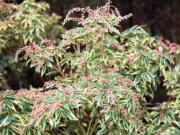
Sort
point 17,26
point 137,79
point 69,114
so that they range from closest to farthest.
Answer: point 69,114 < point 137,79 < point 17,26

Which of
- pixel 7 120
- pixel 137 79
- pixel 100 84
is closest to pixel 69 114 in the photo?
pixel 100 84

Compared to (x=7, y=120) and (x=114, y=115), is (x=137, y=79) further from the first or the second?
(x=7, y=120)

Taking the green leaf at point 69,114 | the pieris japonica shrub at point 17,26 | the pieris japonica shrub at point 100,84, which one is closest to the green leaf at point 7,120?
the pieris japonica shrub at point 100,84

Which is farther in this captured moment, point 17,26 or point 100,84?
point 17,26

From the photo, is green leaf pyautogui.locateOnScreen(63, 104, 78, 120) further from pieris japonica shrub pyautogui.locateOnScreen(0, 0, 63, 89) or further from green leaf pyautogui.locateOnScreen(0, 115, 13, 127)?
pieris japonica shrub pyautogui.locateOnScreen(0, 0, 63, 89)

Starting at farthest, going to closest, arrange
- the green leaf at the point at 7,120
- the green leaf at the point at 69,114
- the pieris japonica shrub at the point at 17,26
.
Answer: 1. the pieris japonica shrub at the point at 17,26
2. the green leaf at the point at 7,120
3. the green leaf at the point at 69,114

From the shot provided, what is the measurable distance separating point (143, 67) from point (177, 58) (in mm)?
601

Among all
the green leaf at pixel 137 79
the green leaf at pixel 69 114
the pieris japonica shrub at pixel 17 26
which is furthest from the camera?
the pieris japonica shrub at pixel 17 26

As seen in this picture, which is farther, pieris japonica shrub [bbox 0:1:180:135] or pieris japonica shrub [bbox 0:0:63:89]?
pieris japonica shrub [bbox 0:0:63:89]

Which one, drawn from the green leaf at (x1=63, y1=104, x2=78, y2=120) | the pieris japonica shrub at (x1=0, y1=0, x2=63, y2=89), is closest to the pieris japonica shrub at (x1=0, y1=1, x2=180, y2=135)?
the green leaf at (x1=63, y1=104, x2=78, y2=120)

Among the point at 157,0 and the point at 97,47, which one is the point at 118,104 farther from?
the point at 157,0

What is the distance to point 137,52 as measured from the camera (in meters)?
2.31

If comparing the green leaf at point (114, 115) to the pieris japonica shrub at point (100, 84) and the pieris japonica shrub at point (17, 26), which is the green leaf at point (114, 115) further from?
the pieris japonica shrub at point (17, 26)

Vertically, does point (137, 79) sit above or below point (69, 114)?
above
